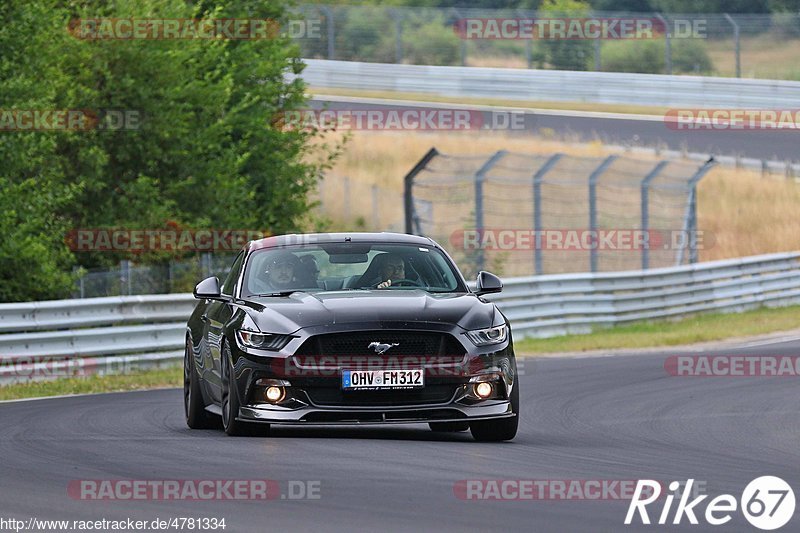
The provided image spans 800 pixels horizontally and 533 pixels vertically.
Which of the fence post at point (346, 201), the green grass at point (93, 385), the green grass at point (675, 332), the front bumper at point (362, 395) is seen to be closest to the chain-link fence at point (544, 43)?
Answer: the fence post at point (346, 201)

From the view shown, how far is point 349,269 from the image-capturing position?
1181 cm

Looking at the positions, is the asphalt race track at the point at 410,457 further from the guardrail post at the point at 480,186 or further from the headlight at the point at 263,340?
the guardrail post at the point at 480,186

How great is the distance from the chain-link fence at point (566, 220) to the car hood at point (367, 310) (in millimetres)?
13986

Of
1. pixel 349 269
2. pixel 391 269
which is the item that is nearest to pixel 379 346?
pixel 391 269

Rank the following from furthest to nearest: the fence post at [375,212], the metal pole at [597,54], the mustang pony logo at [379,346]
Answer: the metal pole at [597,54]
the fence post at [375,212]
the mustang pony logo at [379,346]

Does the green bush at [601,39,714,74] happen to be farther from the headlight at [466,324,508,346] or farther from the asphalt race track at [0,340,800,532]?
the headlight at [466,324,508,346]

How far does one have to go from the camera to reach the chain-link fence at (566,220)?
27141 millimetres

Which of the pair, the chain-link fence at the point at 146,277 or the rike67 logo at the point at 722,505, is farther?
the chain-link fence at the point at 146,277

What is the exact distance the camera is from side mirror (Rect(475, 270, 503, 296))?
37.5 feet

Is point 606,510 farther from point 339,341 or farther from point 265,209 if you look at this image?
point 265,209

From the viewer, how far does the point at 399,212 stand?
37406 millimetres

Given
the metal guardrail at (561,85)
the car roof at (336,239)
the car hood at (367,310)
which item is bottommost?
the car hood at (367,310)

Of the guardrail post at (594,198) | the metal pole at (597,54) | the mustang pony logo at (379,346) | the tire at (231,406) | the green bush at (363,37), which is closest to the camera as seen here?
the mustang pony logo at (379,346)

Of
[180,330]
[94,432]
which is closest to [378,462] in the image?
[94,432]
